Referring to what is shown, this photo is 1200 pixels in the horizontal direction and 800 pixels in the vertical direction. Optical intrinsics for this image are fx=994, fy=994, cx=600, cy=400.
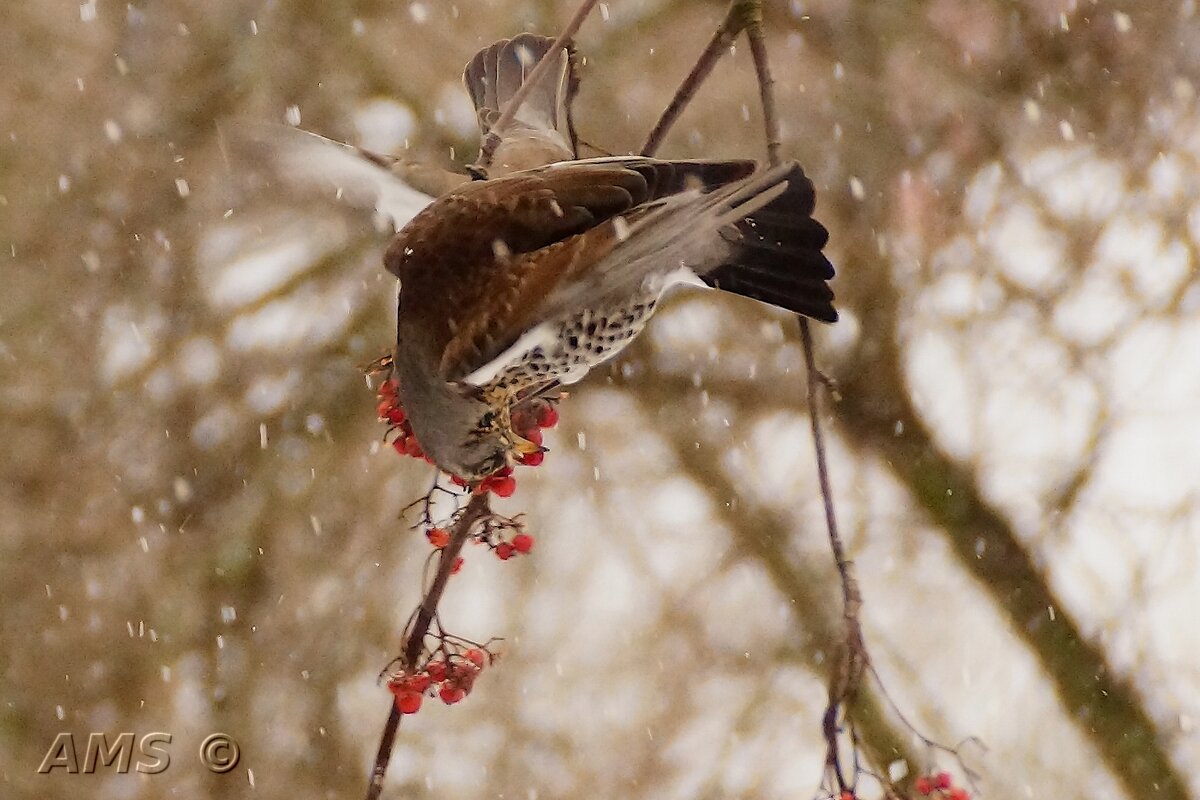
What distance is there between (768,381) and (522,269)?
156cm

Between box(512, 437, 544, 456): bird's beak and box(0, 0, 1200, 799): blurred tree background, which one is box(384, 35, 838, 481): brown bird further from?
box(0, 0, 1200, 799): blurred tree background

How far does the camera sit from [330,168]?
1.23 meters

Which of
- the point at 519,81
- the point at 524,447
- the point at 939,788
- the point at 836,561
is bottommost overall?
the point at 939,788

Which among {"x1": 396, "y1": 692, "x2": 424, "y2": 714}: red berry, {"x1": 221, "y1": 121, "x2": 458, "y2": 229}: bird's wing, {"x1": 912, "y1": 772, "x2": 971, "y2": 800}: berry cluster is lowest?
{"x1": 912, "y1": 772, "x2": 971, "y2": 800}: berry cluster

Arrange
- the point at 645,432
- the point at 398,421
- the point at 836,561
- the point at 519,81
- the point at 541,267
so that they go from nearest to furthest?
the point at 836,561 → the point at 541,267 → the point at 398,421 → the point at 519,81 → the point at 645,432

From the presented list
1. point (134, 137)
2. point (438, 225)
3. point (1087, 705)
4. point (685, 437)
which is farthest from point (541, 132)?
point (1087, 705)

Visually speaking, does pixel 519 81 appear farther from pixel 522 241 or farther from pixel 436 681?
pixel 436 681

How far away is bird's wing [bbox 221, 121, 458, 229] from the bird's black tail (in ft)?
1.20

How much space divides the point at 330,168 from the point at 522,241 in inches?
12.6

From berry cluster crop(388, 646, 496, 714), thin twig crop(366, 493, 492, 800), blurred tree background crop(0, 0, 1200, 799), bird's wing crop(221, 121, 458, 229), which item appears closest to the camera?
thin twig crop(366, 493, 492, 800)

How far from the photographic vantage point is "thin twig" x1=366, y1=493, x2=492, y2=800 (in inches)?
37.5

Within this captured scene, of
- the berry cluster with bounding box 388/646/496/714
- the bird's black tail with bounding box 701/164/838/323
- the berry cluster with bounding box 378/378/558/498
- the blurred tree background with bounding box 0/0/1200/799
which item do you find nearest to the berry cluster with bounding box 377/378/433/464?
the berry cluster with bounding box 378/378/558/498

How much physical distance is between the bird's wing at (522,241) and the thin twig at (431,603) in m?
0.14

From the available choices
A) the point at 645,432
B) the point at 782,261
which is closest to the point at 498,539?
the point at 782,261
